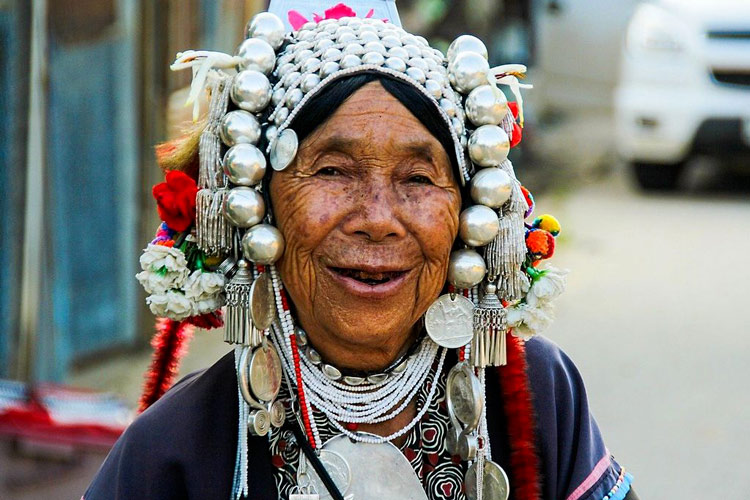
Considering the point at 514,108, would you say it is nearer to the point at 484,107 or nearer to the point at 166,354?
the point at 484,107

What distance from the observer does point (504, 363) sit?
2357 millimetres

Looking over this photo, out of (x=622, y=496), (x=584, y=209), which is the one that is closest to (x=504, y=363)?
(x=622, y=496)

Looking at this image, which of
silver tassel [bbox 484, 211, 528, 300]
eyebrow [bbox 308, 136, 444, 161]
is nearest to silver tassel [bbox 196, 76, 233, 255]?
eyebrow [bbox 308, 136, 444, 161]

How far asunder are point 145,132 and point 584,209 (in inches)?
175

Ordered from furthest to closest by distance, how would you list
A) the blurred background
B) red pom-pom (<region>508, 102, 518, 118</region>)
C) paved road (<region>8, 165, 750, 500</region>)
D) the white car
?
the white car, paved road (<region>8, 165, 750, 500</region>), the blurred background, red pom-pom (<region>508, 102, 518, 118</region>)

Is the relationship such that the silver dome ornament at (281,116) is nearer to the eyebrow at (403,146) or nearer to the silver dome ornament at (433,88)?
the eyebrow at (403,146)

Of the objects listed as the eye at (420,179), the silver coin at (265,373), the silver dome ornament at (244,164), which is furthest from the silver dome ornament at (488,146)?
the silver coin at (265,373)

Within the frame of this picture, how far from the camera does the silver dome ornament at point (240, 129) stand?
2223mm

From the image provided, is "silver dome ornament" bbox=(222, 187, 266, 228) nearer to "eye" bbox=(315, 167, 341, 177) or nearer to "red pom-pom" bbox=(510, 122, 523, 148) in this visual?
"eye" bbox=(315, 167, 341, 177)

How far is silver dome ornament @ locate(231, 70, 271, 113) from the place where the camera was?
7.31 feet

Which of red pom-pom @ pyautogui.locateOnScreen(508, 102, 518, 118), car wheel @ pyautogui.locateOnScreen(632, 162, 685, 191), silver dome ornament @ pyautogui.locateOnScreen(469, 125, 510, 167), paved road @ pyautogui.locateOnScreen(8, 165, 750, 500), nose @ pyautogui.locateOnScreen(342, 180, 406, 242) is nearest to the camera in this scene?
nose @ pyautogui.locateOnScreen(342, 180, 406, 242)

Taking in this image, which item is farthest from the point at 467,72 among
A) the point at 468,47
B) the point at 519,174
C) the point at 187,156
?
the point at 519,174

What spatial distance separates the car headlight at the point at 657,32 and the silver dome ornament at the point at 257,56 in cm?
740

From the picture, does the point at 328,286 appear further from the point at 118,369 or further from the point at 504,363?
the point at 118,369
